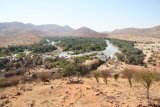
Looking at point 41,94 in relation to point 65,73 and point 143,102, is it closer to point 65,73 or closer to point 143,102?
point 143,102

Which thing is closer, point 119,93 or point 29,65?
point 119,93

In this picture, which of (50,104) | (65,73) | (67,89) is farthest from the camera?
(65,73)

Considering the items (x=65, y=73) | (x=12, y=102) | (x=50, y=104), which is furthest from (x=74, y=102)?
(x=65, y=73)

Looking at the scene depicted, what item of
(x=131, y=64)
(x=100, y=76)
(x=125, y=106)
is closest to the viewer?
(x=125, y=106)

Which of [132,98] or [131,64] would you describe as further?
[131,64]

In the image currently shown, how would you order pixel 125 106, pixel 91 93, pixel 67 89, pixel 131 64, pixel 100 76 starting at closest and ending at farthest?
pixel 125 106 → pixel 91 93 → pixel 67 89 → pixel 100 76 → pixel 131 64

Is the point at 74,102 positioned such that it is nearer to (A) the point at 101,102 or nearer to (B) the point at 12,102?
(A) the point at 101,102

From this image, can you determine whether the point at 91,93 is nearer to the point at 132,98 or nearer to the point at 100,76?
the point at 132,98

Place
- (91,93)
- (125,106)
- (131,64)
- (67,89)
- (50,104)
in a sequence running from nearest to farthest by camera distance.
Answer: (125,106) → (50,104) → (91,93) → (67,89) → (131,64)

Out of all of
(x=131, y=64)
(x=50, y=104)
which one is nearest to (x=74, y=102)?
(x=50, y=104)
